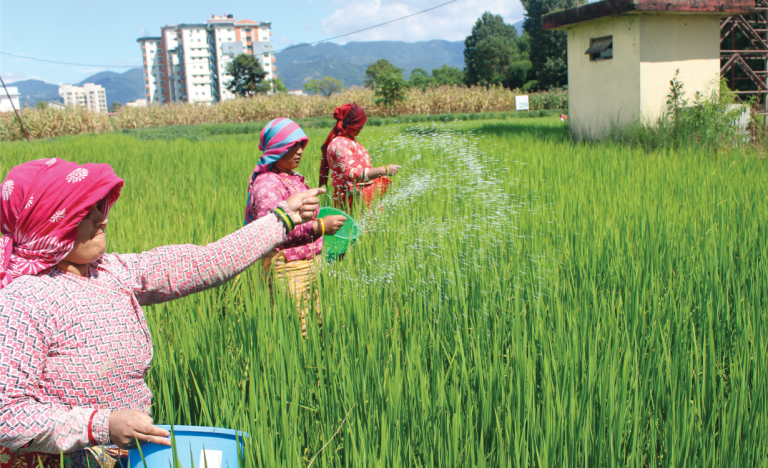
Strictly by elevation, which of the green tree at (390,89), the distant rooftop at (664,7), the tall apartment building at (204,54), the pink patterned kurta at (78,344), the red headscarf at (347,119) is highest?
the tall apartment building at (204,54)

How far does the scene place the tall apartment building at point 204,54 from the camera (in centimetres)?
10156

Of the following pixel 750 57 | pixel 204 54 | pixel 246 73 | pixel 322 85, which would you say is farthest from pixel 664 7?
pixel 204 54

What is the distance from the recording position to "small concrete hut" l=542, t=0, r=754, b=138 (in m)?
8.58

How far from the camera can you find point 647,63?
8586mm

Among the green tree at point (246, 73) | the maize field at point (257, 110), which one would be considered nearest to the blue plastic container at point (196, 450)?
the maize field at point (257, 110)

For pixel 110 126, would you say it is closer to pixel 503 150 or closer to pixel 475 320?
pixel 503 150

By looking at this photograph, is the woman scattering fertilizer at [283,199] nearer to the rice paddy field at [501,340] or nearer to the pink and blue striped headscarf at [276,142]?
the pink and blue striped headscarf at [276,142]

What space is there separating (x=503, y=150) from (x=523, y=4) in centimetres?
6167

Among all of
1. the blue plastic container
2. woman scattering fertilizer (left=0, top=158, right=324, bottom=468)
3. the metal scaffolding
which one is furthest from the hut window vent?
the blue plastic container

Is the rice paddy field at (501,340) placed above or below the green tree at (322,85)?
below

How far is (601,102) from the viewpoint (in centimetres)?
962

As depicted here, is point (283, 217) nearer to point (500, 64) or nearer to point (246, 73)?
point (500, 64)

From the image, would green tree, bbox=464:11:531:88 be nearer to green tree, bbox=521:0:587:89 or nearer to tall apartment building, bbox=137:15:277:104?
green tree, bbox=521:0:587:89

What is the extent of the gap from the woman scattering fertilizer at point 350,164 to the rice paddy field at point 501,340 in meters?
0.20
